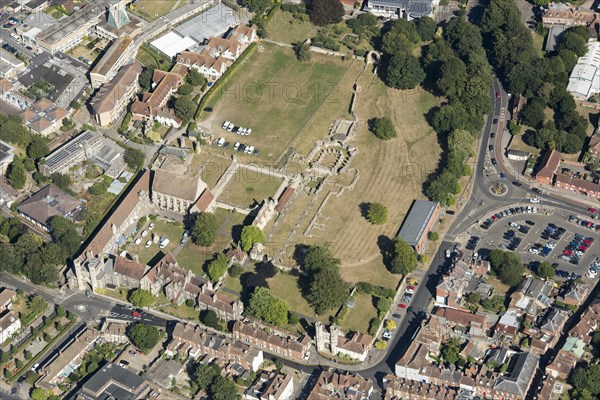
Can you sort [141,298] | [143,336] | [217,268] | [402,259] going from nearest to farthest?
[143,336], [141,298], [402,259], [217,268]

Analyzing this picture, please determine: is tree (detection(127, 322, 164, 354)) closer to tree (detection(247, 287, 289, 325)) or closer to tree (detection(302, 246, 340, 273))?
tree (detection(247, 287, 289, 325))

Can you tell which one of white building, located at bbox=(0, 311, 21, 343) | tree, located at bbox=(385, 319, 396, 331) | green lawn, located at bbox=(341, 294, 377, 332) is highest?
tree, located at bbox=(385, 319, 396, 331)

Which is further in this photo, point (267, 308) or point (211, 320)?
point (211, 320)

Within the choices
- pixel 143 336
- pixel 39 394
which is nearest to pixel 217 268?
pixel 143 336

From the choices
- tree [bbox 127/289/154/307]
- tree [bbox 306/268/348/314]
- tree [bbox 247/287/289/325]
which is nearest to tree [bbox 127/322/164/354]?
tree [bbox 127/289/154/307]

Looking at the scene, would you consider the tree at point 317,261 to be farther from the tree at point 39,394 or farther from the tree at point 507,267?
the tree at point 39,394

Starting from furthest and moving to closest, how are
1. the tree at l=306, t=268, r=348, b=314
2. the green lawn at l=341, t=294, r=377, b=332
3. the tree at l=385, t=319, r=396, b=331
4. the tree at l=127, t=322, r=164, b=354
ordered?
the green lawn at l=341, t=294, r=377, b=332
the tree at l=306, t=268, r=348, b=314
the tree at l=385, t=319, r=396, b=331
the tree at l=127, t=322, r=164, b=354

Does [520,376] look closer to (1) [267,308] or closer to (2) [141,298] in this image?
(1) [267,308]
